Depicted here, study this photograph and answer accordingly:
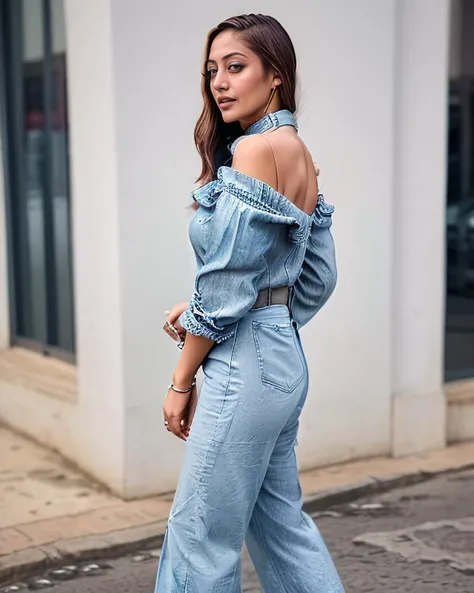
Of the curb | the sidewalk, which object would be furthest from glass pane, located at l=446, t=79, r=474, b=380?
the curb

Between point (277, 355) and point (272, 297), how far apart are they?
160 mm

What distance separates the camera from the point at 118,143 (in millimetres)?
4711

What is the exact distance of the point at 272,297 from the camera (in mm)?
2678

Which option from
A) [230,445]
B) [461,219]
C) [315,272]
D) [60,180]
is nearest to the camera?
[230,445]

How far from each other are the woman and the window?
11.0ft

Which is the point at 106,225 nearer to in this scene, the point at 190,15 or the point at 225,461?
the point at 190,15

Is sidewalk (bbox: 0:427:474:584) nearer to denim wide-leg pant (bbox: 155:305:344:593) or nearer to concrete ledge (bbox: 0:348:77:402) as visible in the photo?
concrete ledge (bbox: 0:348:77:402)

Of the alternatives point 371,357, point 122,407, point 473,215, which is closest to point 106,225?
point 122,407

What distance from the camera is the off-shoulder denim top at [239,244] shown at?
8.20 feet

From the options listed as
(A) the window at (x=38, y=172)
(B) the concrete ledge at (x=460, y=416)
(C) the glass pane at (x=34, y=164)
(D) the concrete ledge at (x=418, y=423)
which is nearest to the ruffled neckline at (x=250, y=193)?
(D) the concrete ledge at (x=418, y=423)

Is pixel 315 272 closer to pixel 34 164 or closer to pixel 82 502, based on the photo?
pixel 82 502

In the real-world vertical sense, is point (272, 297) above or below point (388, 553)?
above

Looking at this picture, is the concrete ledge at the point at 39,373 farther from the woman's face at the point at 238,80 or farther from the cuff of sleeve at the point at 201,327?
the woman's face at the point at 238,80

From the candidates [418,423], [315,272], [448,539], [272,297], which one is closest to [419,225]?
[418,423]
